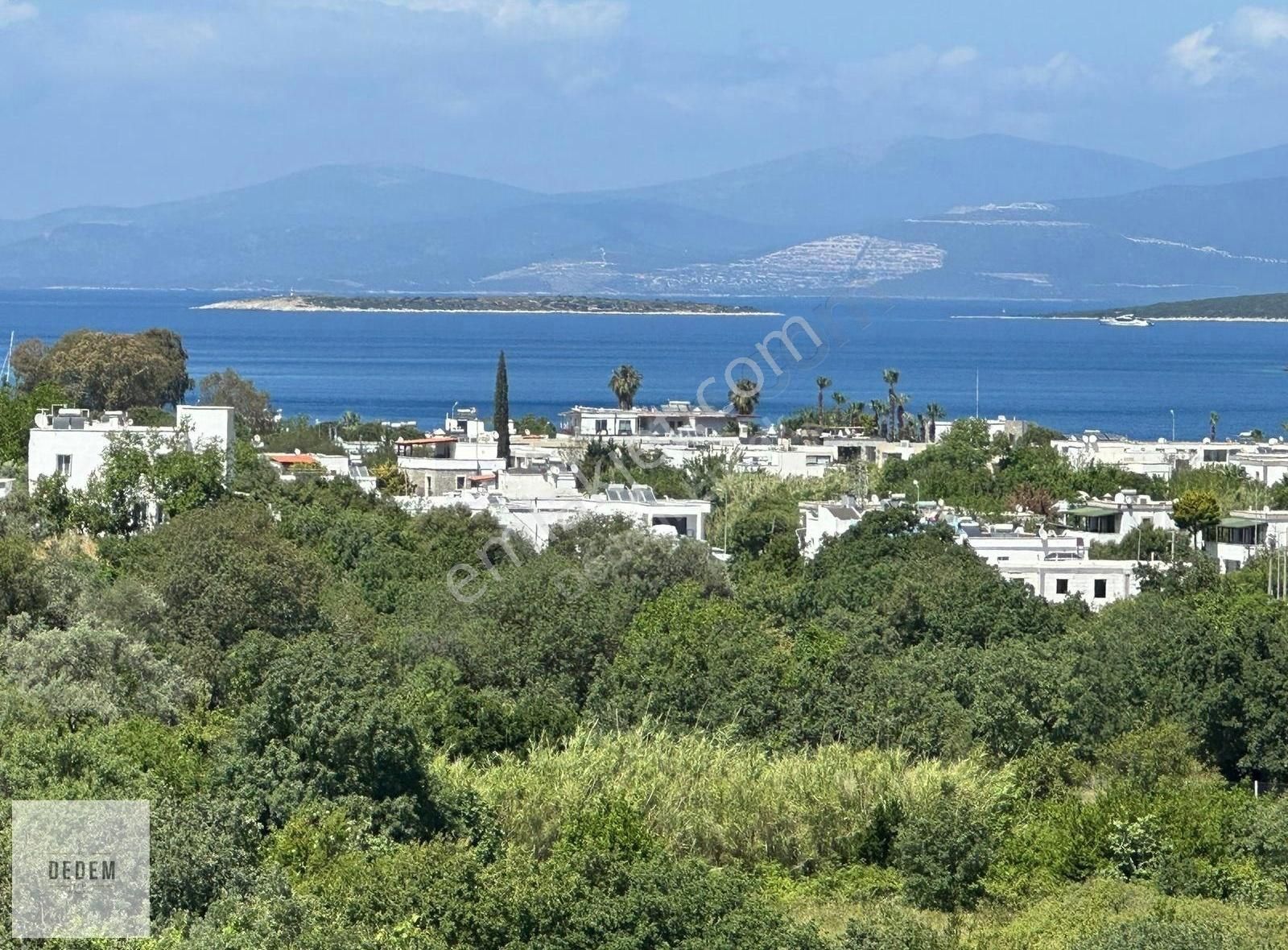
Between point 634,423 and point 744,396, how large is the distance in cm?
628

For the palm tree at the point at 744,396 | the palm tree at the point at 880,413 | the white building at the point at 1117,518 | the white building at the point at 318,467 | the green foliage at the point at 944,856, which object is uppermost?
the palm tree at the point at 744,396

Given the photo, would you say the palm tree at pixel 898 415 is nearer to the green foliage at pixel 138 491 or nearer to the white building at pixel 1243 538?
the white building at pixel 1243 538

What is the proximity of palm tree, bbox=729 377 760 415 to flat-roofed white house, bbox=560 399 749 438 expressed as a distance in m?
2.52

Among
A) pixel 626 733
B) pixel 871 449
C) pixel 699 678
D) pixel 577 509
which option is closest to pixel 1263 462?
pixel 871 449

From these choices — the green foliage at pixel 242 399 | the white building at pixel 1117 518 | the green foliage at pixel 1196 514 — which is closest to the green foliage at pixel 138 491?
the white building at pixel 1117 518

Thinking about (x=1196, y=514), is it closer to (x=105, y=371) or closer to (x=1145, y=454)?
(x=1145, y=454)

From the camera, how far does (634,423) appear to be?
240ft

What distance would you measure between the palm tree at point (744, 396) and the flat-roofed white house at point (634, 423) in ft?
8.26

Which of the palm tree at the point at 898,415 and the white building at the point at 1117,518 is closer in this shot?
the white building at the point at 1117,518

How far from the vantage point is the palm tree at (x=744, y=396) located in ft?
257

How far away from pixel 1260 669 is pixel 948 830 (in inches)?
301

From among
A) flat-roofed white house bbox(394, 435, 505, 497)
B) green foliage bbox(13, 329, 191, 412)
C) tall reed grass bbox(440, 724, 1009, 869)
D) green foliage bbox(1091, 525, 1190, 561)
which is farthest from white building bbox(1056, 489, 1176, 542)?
green foliage bbox(13, 329, 191, 412)

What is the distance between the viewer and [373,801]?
18.4 m

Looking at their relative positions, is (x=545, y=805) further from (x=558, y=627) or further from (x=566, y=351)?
(x=566, y=351)
